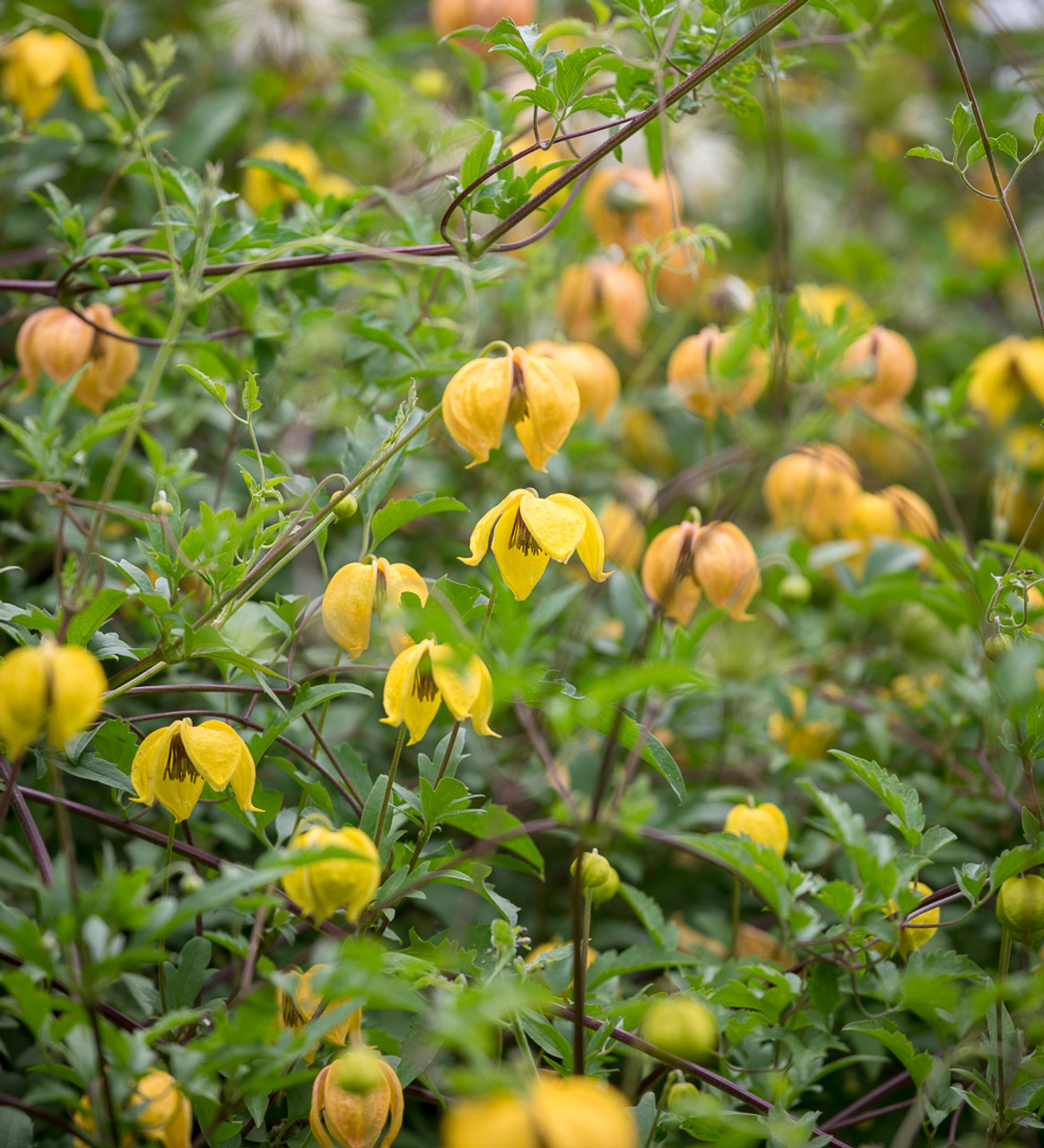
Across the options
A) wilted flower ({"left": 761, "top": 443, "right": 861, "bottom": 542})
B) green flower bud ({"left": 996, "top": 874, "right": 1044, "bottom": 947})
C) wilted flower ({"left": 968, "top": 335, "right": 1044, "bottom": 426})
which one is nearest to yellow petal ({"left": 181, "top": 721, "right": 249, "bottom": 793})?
green flower bud ({"left": 996, "top": 874, "right": 1044, "bottom": 947})

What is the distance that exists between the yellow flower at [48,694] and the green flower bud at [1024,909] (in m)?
0.67

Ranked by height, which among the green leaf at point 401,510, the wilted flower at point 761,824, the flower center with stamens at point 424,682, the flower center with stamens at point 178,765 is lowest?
the wilted flower at point 761,824

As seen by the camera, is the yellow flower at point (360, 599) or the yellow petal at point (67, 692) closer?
the yellow petal at point (67, 692)

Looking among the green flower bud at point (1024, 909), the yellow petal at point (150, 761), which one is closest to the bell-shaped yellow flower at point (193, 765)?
the yellow petal at point (150, 761)

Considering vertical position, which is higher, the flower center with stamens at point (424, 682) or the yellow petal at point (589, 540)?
the yellow petal at point (589, 540)

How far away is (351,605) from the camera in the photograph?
29.5 inches

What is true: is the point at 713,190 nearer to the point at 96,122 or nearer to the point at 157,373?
the point at 96,122

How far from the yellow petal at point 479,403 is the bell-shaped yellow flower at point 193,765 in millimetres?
299

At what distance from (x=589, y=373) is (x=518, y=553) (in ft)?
1.72

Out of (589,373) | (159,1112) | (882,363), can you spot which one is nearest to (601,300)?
(589,373)

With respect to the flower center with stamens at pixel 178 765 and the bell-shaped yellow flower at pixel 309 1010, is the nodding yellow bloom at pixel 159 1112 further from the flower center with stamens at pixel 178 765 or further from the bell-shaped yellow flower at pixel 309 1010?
the flower center with stamens at pixel 178 765

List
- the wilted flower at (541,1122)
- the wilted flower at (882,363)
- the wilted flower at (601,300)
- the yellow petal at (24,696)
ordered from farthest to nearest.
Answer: the wilted flower at (601,300), the wilted flower at (882,363), the yellow petal at (24,696), the wilted flower at (541,1122)

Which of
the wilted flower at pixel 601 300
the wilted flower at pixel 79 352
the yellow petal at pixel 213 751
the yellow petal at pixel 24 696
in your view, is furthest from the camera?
the wilted flower at pixel 601 300

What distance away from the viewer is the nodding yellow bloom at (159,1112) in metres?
0.59
